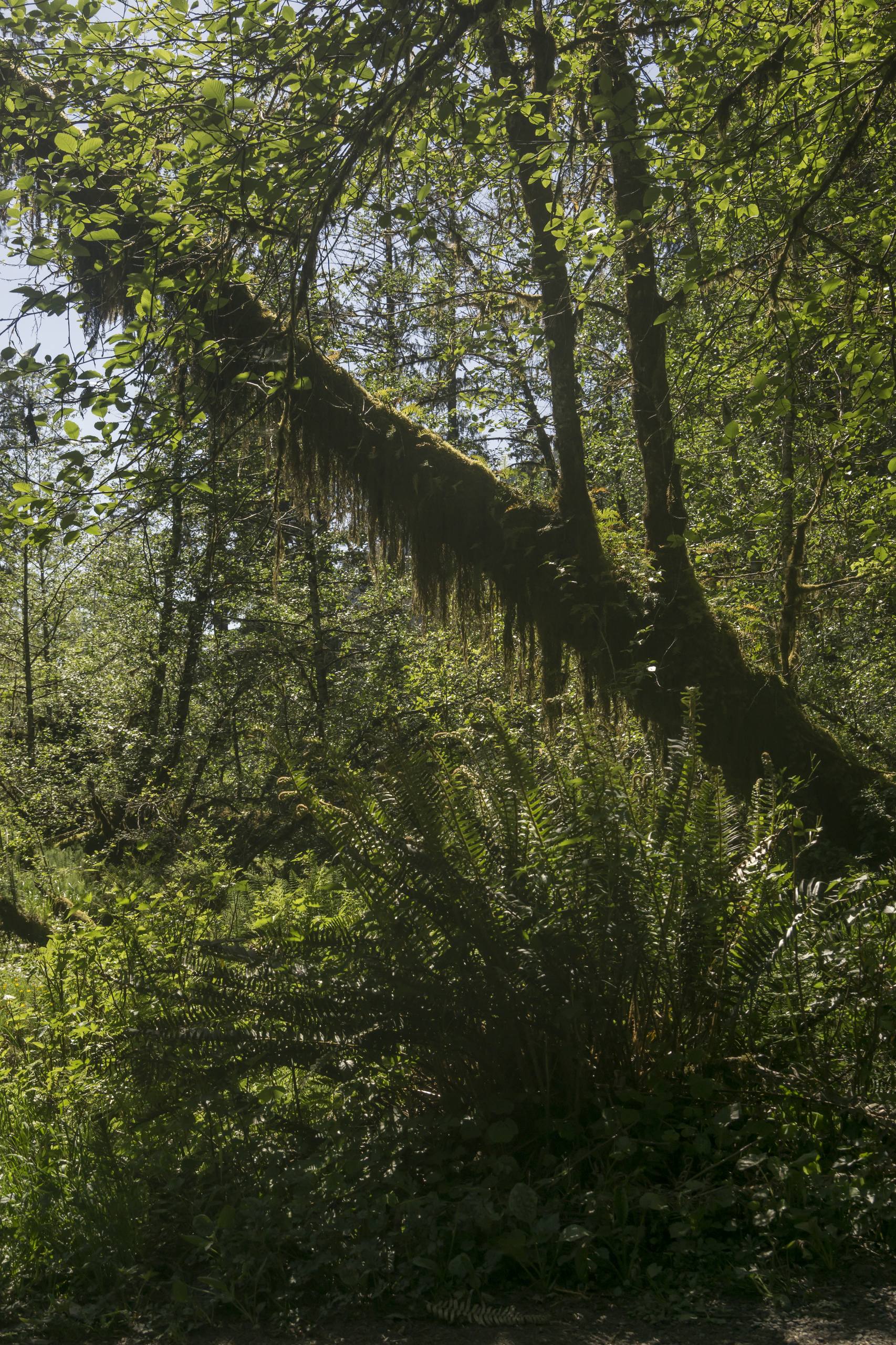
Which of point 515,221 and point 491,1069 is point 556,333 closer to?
point 515,221

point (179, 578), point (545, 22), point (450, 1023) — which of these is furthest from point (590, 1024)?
point (179, 578)

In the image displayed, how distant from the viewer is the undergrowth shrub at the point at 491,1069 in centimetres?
297

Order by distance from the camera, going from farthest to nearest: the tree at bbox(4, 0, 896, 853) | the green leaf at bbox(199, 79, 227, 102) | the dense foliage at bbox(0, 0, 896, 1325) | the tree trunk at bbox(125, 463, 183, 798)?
the tree trunk at bbox(125, 463, 183, 798), the tree at bbox(4, 0, 896, 853), the green leaf at bbox(199, 79, 227, 102), the dense foliage at bbox(0, 0, 896, 1325)

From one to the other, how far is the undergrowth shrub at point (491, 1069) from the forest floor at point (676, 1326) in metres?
0.12

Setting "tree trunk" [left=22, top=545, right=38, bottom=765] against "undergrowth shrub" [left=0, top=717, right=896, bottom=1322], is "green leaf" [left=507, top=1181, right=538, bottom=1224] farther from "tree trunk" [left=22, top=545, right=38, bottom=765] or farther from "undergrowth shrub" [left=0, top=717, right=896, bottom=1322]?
"tree trunk" [left=22, top=545, right=38, bottom=765]

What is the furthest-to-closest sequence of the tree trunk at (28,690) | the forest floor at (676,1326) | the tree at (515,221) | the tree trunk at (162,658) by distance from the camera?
1. the tree trunk at (28,690)
2. the tree trunk at (162,658)
3. the tree at (515,221)
4. the forest floor at (676,1326)

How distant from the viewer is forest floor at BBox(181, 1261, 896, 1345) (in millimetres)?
2420

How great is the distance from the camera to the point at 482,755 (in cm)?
397

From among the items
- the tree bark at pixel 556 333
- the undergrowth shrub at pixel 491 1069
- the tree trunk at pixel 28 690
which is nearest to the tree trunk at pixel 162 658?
the tree trunk at pixel 28 690

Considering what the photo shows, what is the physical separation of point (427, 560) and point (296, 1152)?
4662 mm

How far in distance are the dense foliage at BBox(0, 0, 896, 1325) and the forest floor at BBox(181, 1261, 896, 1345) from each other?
101mm

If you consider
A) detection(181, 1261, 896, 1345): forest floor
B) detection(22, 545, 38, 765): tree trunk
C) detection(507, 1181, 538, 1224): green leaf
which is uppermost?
detection(22, 545, 38, 765): tree trunk

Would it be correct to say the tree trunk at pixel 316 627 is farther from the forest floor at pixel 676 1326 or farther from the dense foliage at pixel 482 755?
the forest floor at pixel 676 1326

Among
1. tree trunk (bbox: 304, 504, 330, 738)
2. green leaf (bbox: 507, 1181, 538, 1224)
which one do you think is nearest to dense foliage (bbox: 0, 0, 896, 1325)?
green leaf (bbox: 507, 1181, 538, 1224)
